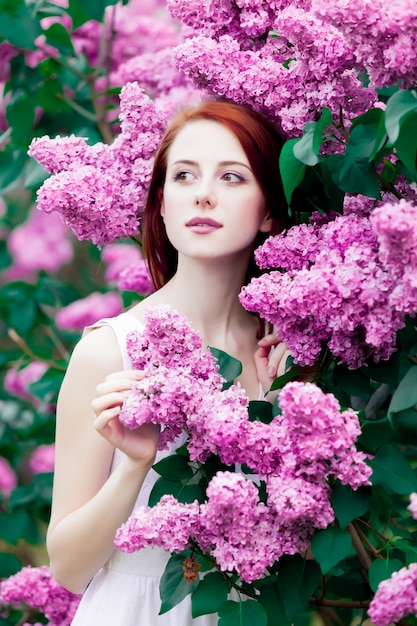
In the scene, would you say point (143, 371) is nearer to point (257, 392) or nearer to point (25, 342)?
point (257, 392)

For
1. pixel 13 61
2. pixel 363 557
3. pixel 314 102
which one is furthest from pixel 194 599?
pixel 13 61

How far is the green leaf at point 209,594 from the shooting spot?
4.04 feet

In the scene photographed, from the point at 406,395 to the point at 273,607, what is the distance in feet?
1.09

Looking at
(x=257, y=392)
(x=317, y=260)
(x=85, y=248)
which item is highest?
(x=317, y=260)

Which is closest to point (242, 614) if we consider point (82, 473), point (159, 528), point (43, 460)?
point (159, 528)

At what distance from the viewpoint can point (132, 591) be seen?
1.54 metres

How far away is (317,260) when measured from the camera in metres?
1.22

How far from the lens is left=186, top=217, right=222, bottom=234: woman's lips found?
1469 mm

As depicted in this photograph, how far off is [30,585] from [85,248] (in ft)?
6.52

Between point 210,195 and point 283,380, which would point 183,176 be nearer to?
point 210,195

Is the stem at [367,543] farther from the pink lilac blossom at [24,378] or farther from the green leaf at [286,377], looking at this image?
the pink lilac blossom at [24,378]

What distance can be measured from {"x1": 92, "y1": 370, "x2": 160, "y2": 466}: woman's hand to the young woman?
0.16 meters

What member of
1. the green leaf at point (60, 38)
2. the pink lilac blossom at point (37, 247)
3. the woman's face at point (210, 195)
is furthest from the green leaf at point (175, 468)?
the pink lilac blossom at point (37, 247)

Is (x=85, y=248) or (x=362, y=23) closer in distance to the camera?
(x=362, y=23)
